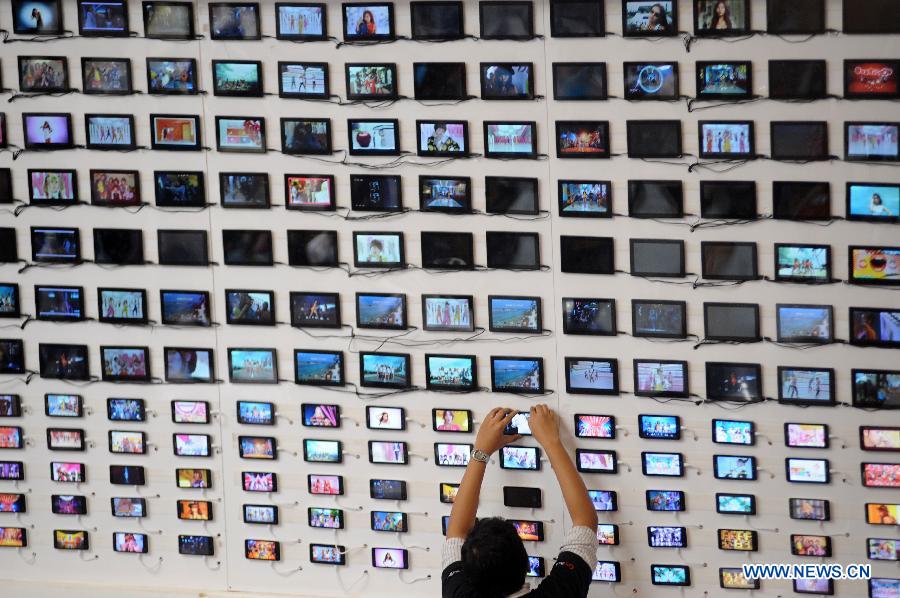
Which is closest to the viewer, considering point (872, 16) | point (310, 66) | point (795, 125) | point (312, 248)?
point (872, 16)

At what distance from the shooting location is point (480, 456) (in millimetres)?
4230

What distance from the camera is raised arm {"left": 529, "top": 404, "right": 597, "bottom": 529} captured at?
3.98 metres

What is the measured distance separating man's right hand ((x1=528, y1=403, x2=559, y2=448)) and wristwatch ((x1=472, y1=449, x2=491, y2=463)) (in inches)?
8.5

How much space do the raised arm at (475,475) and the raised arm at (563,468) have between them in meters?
0.12

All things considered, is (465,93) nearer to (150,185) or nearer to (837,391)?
(150,185)

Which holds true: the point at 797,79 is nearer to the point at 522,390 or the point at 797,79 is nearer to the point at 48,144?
the point at 522,390

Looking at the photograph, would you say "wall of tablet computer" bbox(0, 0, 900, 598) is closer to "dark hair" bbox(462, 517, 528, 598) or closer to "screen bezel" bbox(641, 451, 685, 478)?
"screen bezel" bbox(641, 451, 685, 478)

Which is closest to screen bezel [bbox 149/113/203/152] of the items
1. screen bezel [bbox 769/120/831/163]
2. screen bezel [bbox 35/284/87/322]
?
screen bezel [bbox 35/284/87/322]

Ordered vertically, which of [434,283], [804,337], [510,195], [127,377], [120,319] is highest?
[510,195]

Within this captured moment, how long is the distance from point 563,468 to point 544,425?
212mm

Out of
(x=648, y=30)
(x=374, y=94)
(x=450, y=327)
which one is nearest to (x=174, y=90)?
(x=374, y=94)

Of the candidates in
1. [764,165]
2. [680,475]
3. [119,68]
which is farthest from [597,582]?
[119,68]

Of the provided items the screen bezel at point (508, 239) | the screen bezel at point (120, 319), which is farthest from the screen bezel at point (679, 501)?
the screen bezel at point (120, 319)

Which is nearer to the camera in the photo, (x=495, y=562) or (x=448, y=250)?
(x=495, y=562)
